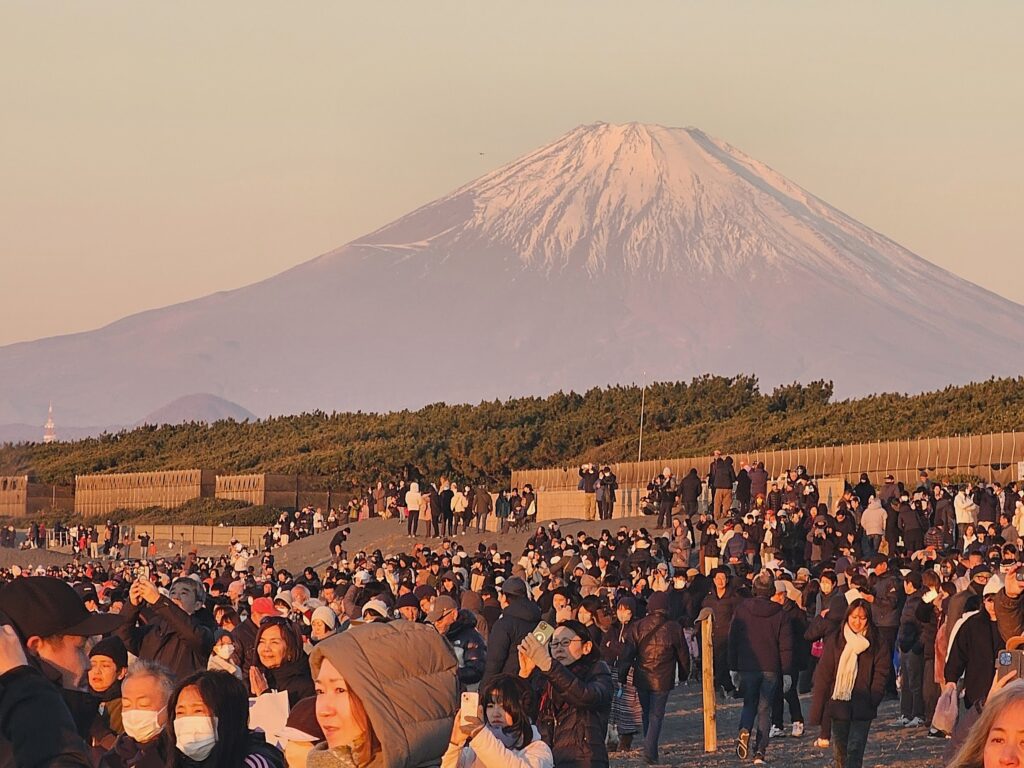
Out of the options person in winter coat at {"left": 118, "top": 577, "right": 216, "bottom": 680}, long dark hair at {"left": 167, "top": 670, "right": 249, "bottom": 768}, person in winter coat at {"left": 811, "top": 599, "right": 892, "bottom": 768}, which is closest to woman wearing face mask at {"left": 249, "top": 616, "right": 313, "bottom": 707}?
person in winter coat at {"left": 118, "top": 577, "right": 216, "bottom": 680}

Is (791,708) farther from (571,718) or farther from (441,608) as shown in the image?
(571,718)

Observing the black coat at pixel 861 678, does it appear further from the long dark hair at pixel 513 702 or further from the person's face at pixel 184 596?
the long dark hair at pixel 513 702

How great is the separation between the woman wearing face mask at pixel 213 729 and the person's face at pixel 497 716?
2.04 metres

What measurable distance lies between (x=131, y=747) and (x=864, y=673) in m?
8.16

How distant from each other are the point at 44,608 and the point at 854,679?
871 cm

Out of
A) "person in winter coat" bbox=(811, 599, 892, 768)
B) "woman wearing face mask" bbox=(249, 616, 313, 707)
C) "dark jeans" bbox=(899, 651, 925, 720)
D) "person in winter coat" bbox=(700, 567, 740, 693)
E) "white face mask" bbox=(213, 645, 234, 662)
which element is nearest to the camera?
"woman wearing face mask" bbox=(249, 616, 313, 707)

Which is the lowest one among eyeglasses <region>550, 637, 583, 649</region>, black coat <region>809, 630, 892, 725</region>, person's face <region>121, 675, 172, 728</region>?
black coat <region>809, 630, 892, 725</region>

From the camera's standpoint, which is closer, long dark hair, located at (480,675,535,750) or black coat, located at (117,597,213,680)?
long dark hair, located at (480,675,535,750)

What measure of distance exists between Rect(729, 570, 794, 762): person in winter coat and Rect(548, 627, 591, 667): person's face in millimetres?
5011

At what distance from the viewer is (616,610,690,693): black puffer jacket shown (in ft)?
50.2

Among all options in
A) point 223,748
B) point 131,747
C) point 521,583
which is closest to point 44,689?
point 223,748

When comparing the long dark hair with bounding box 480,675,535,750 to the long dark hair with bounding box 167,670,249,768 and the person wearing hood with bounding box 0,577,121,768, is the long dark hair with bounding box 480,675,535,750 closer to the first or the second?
the person wearing hood with bounding box 0,577,121,768

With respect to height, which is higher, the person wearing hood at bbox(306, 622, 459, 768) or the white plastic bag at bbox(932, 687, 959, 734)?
the person wearing hood at bbox(306, 622, 459, 768)

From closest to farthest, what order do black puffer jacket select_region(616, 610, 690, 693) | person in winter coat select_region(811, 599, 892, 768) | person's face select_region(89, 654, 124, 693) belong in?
1. person's face select_region(89, 654, 124, 693)
2. person in winter coat select_region(811, 599, 892, 768)
3. black puffer jacket select_region(616, 610, 690, 693)
